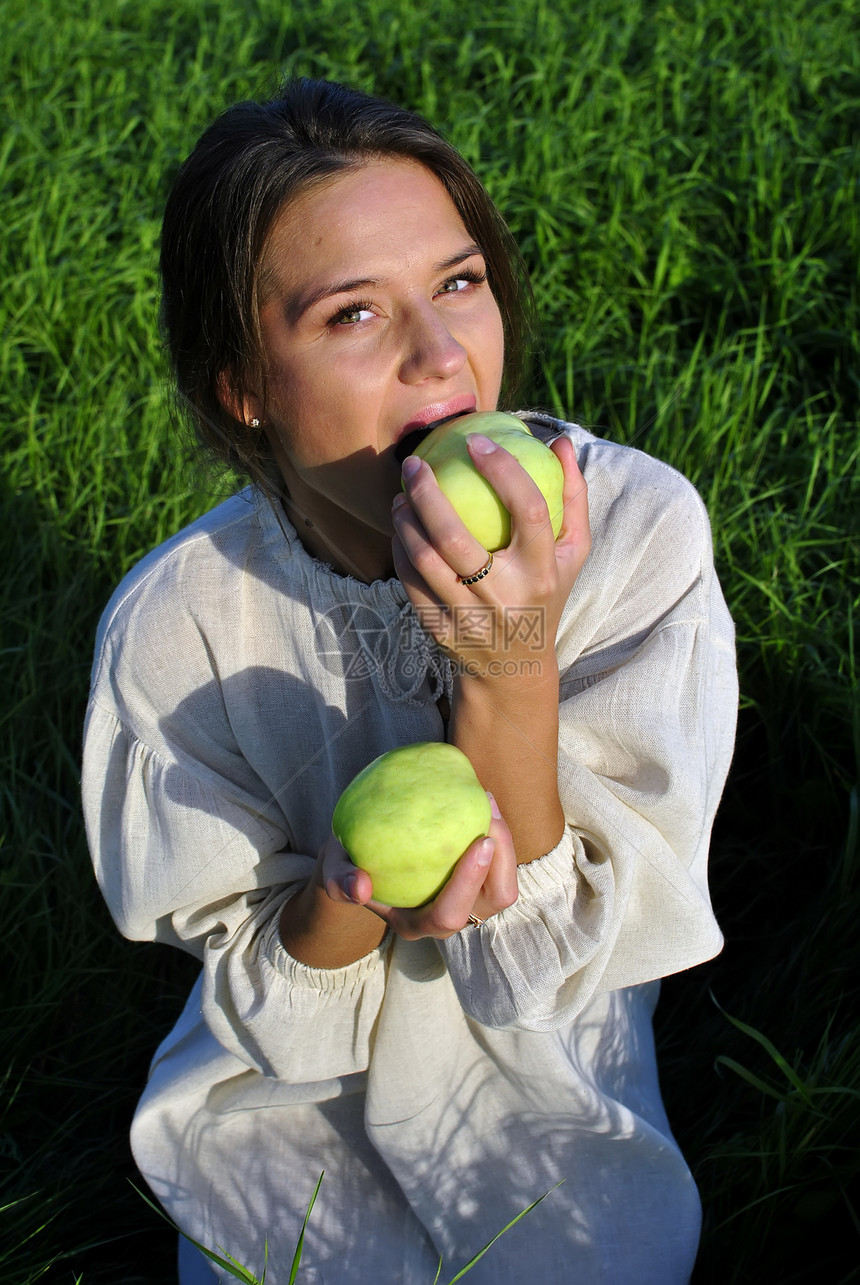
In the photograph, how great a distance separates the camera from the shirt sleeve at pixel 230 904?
164cm

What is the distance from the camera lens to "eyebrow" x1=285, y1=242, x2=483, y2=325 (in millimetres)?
1481

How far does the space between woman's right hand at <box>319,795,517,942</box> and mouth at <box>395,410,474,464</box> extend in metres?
0.52

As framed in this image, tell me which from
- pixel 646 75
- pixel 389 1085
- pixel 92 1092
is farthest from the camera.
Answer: pixel 646 75

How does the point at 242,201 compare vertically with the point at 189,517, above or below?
above

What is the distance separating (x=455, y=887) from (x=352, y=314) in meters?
0.83

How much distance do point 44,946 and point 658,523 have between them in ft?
5.61

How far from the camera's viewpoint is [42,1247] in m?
1.91

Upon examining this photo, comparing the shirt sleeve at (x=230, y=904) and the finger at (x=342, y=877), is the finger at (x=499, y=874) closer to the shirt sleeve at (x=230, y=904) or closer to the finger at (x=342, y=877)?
the finger at (x=342, y=877)

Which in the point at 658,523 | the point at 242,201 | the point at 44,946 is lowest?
the point at 44,946

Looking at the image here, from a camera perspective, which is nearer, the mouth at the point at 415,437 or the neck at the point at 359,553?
the mouth at the point at 415,437

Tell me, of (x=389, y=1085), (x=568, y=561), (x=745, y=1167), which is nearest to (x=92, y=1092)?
(x=389, y=1085)

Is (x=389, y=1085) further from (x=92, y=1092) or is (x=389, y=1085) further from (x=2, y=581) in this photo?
(x=2, y=581)

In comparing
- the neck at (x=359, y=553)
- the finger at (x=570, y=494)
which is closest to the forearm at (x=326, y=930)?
the neck at (x=359, y=553)

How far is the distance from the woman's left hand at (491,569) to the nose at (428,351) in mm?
230
